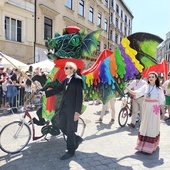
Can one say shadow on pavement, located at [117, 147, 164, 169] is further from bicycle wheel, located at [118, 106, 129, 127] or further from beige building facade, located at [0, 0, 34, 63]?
beige building facade, located at [0, 0, 34, 63]

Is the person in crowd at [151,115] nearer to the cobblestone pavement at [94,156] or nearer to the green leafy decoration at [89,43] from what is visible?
the cobblestone pavement at [94,156]

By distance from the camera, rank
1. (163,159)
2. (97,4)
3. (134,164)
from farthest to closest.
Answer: (97,4) < (163,159) < (134,164)

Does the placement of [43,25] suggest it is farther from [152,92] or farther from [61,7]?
[152,92]

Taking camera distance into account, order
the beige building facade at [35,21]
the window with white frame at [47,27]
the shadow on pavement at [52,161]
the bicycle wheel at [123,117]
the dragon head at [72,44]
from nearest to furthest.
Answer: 1. the shadow on pavement at [52,161]
2. the dragon head at [72,44]
3. the bicycle wheel at [123,117]
4. the beige building facade at [35,21]
5. the window with white frame at [47,27]

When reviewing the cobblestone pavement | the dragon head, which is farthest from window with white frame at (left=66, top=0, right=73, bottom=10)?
the cobblestone pavement

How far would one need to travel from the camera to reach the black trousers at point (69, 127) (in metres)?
4.21

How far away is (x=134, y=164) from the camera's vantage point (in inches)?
164

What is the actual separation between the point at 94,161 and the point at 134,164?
725 mm

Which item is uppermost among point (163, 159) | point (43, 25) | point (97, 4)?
point (97, 4)

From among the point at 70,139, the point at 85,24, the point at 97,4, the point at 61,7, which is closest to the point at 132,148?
the point at 70,139

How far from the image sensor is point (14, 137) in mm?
4438

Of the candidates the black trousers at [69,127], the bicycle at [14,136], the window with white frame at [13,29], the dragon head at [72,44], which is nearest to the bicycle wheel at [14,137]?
the bicycle at [14,136]

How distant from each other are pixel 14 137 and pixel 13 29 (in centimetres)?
1178

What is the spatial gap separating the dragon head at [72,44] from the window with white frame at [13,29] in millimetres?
10418
